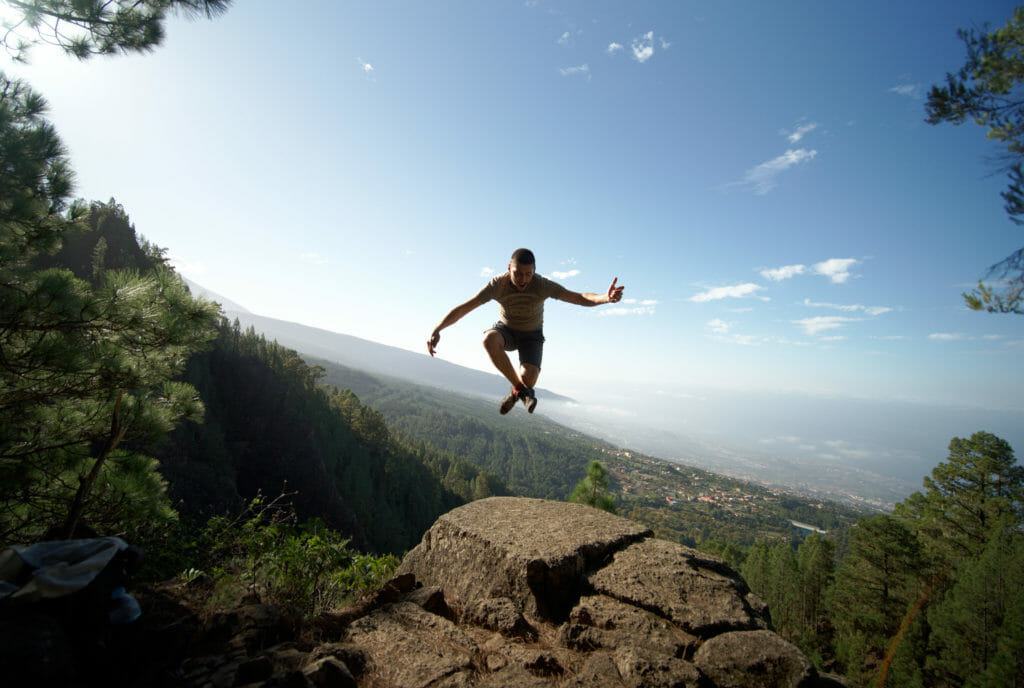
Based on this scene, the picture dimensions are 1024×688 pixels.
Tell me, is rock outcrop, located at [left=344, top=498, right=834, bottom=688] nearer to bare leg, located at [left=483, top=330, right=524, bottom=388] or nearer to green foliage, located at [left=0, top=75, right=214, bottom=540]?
bare leg, located at [left=483, top=330, right=524, bottom=388]

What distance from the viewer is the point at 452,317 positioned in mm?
5070

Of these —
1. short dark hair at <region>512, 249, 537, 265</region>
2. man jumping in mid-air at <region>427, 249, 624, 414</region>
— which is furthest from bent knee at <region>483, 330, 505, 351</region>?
short dark hair at <region>512, 249, 537, 265</region>

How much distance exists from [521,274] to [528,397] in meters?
1.58

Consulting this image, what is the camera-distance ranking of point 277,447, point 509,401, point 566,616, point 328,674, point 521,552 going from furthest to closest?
point 277,447 → point 509,401 → point 521,552 → point 566,616 → point 328,674

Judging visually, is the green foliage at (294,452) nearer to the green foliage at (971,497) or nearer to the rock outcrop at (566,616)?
the rock outcrop at (566,616)

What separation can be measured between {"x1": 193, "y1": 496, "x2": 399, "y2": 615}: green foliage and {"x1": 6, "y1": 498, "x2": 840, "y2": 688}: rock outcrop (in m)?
0.40

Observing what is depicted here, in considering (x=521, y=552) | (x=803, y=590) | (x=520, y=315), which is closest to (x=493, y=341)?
(x=520, y=315)

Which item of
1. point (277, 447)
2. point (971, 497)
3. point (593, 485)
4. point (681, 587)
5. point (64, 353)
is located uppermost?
point (64, 353)

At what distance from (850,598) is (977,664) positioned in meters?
8.88

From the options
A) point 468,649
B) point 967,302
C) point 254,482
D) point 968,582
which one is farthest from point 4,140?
point 254,482

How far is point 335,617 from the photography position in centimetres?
361

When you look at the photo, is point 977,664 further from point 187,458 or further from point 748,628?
point 187,458

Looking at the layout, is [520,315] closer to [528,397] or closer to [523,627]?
[528,397]

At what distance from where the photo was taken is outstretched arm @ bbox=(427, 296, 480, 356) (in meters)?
5.05
